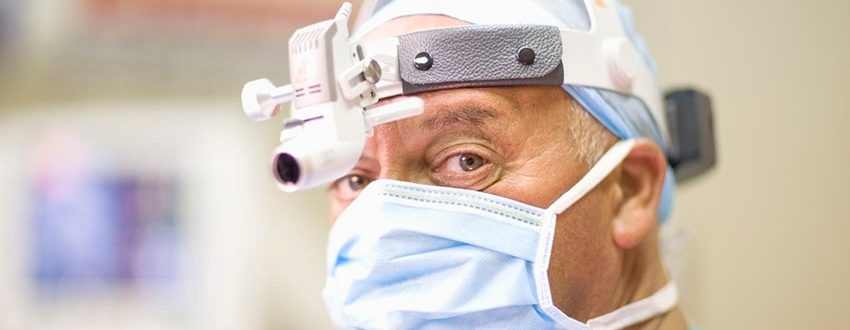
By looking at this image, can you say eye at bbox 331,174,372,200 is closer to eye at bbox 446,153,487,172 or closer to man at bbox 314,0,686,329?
man at bbox 314,0,686,329

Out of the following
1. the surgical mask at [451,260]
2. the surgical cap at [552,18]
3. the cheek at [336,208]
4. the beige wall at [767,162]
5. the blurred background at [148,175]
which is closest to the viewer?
the surgical mask at [451,260]

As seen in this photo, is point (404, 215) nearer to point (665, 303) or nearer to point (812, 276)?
point (665, 303)

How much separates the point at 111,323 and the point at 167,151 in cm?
53

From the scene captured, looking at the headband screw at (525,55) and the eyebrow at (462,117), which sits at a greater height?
the headband screw at (525,55)

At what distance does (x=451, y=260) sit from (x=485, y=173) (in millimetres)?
128

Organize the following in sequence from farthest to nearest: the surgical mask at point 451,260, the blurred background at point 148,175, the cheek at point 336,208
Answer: the blurred background at point 148,175
the cheek at point 336,208
the surgical mask at point 451,260

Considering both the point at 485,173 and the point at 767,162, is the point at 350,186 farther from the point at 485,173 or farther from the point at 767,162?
the point at 767,162

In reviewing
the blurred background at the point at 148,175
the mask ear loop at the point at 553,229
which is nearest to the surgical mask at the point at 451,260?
the mask ear loop at the point at 553,229

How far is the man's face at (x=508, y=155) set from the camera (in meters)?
1.23

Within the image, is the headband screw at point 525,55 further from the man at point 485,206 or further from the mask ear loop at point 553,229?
the mask ear loop at point 553,229

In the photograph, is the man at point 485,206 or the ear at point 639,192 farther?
the ear at point 639,192

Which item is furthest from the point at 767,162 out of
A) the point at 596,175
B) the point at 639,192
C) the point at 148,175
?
the point at 148,175

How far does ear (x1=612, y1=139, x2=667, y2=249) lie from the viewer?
133 centimetres

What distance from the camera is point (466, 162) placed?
1246mm
